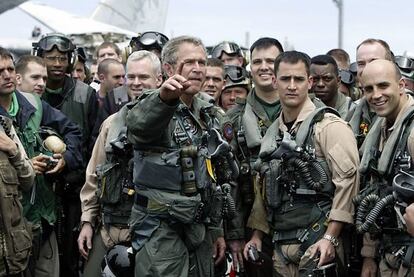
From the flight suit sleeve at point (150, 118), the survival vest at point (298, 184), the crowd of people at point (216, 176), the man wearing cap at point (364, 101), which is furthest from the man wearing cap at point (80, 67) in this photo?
the flight suit sleeve at point (150, 118)

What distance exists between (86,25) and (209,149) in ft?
94.3

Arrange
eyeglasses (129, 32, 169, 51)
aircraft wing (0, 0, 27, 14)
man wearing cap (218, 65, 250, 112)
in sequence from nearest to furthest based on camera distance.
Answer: man wearing cap (218, 65, 250, 112), eyeglasses (129, 32, 169, 51), aircraft wing (0, 0, 27, 14)

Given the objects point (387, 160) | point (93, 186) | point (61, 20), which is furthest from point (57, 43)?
point (61, 20)

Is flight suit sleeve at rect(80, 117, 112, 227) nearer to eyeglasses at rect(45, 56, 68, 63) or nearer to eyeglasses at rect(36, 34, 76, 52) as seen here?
eyeglasses at rect(45, 56, 68, 63)

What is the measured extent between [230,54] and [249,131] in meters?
2.62

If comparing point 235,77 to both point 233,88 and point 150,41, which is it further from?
point 150,41

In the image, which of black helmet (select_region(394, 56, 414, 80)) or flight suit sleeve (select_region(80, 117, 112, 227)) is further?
black helmet (select_region(394, 56, 414, 80))

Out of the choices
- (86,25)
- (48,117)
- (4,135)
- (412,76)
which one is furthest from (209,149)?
(86,25)

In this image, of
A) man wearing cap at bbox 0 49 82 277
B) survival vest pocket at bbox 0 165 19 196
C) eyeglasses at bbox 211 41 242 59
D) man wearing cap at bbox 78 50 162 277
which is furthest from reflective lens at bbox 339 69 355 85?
survival vest pocket at bbox 0 165 19 196

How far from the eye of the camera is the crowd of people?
14.6ft

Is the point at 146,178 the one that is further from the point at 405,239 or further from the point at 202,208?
the point at 405,239

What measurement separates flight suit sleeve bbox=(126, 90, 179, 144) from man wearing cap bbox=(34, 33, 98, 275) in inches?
75.1

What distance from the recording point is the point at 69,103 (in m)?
6.67

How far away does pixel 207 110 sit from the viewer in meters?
4.90
